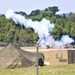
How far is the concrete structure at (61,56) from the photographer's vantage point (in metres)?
36.6

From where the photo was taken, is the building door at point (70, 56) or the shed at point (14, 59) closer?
the shed at point (14, 59)

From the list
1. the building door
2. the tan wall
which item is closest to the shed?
the tan wall

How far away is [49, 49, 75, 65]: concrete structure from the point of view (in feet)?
120

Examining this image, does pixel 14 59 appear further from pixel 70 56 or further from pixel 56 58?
pixel 70 56

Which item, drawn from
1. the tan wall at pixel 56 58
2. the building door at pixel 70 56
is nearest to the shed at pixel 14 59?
the tan wall at pixel 56 58

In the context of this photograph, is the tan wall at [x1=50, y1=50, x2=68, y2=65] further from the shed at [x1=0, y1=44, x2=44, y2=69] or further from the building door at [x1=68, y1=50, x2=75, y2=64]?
the shed at [x1=0, y1=44, x2=44, y2=69]

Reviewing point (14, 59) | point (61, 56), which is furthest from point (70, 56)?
point (14, 59)

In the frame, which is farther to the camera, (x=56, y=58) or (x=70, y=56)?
(x=56, y=58)

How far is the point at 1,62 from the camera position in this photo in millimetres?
33281

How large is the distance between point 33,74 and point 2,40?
46.7 metres

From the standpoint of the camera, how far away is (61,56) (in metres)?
36.8

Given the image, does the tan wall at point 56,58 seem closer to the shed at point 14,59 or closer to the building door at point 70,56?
the building door at point 70,56

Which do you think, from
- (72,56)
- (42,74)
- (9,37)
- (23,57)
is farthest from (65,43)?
(9,37)

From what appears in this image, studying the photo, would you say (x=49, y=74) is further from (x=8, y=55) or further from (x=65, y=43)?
(x=65, y=43)
